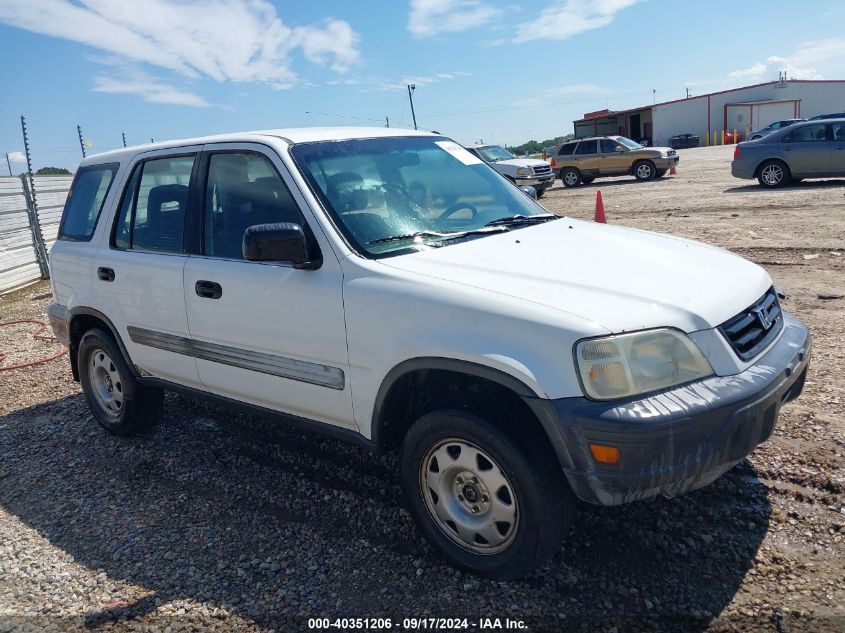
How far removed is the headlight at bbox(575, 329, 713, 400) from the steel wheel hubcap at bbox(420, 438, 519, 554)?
→ 576 millimetres

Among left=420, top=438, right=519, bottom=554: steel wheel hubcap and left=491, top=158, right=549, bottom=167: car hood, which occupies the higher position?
left=491, top=158, right=549, bottom=167: car hood

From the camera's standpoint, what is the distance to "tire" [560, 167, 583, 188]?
24500mm

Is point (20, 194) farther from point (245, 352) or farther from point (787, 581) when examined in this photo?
point (787, 581)

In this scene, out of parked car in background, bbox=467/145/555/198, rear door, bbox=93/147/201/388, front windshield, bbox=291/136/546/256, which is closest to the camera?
front windshield, bbox=291/136/546/256

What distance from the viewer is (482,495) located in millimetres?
2938

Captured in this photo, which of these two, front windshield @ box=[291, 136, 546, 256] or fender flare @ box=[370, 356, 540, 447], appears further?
front windshield @ box=[291, 136, 546, 256]

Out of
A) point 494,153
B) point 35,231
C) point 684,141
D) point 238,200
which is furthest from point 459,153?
point 684,141

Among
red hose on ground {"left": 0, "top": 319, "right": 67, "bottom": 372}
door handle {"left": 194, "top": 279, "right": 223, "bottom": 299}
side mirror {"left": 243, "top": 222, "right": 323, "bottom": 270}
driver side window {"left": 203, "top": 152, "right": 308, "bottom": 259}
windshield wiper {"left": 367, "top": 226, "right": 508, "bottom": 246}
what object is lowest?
red hose on ground {"left": 0, "top": 319, "right": 67, "bottom": 372}

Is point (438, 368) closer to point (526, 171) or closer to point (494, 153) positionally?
point (526, 171)

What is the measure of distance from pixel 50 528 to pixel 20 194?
10550mm

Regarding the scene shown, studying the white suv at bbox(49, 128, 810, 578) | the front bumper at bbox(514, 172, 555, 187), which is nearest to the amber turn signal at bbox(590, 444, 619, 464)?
the white suv at bbox(49, 128, 810, 578)

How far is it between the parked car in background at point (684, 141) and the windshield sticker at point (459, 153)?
54.4 meters

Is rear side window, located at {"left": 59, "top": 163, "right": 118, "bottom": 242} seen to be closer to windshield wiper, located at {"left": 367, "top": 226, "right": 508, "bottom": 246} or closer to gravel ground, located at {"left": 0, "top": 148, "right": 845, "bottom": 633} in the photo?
gravel ground, located at {"left": 0, "top": 148, "right": 845, "bottom": 633}

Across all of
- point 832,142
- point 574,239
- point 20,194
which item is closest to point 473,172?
point 574,239
